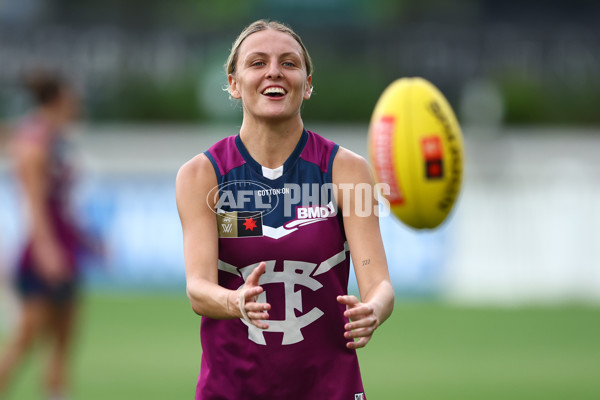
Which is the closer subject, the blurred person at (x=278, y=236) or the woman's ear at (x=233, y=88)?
the blurred person at (x=278, y=236)

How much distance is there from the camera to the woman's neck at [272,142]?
3.91 m

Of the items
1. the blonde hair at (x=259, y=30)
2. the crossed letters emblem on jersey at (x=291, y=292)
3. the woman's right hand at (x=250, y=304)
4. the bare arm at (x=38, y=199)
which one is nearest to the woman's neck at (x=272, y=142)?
the blonde hair at (x=259, y=30)

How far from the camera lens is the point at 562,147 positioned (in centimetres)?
1708

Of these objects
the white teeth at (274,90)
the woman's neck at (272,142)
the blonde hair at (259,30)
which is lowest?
the woman's neck at (272,142)

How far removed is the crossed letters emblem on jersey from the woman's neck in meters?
0.41

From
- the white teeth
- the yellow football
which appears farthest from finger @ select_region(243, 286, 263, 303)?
the yellow football

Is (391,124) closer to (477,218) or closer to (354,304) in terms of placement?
(354,304)

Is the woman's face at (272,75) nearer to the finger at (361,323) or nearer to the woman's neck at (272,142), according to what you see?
the woman's neck at (272,142)

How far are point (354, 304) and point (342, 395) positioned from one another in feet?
1.82

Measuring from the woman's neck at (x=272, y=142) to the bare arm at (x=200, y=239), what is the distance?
196 millimetres

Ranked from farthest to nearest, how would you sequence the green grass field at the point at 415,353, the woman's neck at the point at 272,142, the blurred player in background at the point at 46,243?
the green grass field at the point at 415,353, the blurred player in background at the point at 46,243, the woman's neck at the point at 272,142

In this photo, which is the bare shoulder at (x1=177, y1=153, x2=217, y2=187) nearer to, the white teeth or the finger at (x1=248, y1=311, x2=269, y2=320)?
the white teeth

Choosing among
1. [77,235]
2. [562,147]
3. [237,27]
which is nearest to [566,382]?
[77,235]

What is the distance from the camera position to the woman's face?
12.4ft
